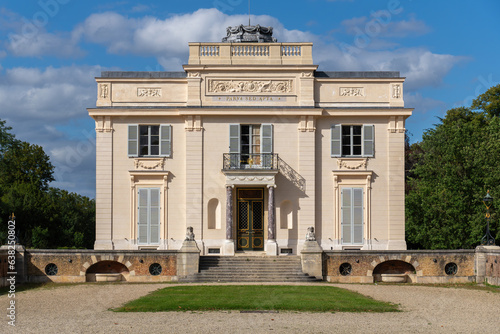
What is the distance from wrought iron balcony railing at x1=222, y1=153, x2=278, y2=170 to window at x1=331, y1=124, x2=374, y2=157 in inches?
116

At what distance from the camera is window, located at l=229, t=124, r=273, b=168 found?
3212cm

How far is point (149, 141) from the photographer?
32.5m

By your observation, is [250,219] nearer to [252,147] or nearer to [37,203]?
[252,147]

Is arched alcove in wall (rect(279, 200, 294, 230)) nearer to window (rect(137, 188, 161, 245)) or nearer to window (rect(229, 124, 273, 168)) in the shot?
window (rect(229, 124, 273, 168))

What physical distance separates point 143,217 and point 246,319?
51.2 feet

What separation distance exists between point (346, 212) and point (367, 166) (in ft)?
7.99

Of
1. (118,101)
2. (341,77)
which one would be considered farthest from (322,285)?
(118,101)

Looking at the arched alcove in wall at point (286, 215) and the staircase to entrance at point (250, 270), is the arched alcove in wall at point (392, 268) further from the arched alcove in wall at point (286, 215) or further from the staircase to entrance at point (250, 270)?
the arched alcove in wall at point (286, 215)

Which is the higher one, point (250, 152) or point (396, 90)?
point (396, 90)

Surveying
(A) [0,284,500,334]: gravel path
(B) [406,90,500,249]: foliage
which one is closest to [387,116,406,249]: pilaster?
(B) [406,90,500,249]: foliage

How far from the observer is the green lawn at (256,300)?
755 inches

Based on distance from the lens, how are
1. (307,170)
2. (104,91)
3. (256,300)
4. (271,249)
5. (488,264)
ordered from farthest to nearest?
(104,91)
(307,170)
(271,249)
(488,264)
(256,300)

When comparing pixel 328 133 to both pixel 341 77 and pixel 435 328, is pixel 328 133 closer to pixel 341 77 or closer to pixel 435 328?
pixel 341 77

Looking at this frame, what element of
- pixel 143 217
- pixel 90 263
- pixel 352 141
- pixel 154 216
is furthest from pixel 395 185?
pixel 90 263
